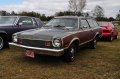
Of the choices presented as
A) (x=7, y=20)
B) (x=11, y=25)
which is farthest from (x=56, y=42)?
(x=7, y=20)

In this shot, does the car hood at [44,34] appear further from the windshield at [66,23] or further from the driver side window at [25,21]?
the driver side window at [25,21]

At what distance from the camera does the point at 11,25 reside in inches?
377

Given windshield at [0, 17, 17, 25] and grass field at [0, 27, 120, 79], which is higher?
windshield at [0, 17, 17, 25]

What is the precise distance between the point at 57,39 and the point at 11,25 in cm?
369

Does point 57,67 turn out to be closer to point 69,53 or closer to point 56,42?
point 69,53

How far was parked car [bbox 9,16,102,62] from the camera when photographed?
654 centimetres

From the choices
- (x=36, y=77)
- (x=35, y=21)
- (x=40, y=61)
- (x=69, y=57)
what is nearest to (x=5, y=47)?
(x=35, y=21)

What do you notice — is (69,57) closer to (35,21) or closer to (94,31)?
(94,31)

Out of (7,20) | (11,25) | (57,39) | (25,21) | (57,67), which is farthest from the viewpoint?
(25,21)

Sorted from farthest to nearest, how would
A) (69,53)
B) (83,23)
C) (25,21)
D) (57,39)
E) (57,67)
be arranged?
(25,21) < (83,23) < (69,53) < (57,67) < (57,39)

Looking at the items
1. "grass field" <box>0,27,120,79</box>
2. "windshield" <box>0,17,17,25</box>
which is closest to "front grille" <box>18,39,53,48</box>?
"grass field" <box>0,27,120,79</box>

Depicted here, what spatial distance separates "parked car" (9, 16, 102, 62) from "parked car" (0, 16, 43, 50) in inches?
75.1

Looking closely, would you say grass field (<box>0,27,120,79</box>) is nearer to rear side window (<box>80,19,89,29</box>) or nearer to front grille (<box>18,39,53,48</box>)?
front grille (<box>18,39,53,48</box>)

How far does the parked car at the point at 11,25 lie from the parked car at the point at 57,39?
1906 mm
